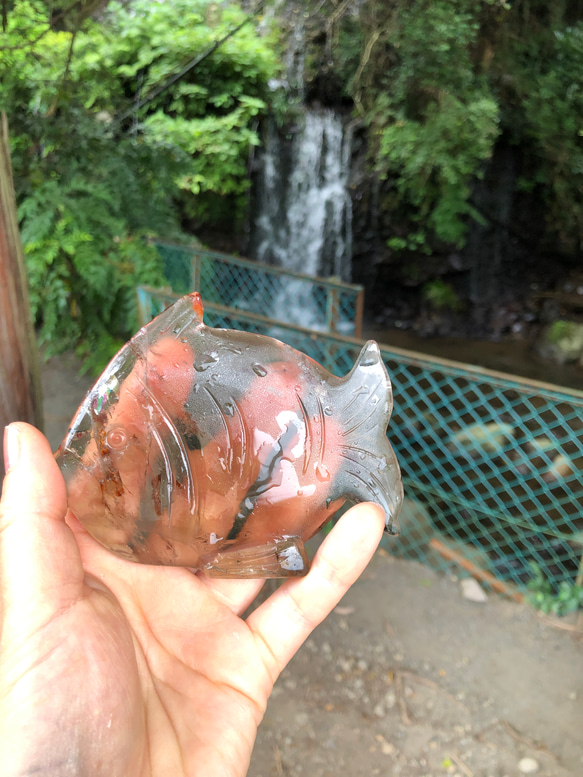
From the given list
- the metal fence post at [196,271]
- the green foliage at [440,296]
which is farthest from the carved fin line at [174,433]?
the green foliage at [440,296]

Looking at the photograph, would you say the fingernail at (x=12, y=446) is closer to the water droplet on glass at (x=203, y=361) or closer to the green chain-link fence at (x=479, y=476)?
the water droplet on glass at (x=203, y=361)

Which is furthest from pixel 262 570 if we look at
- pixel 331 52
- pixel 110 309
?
pixel 331 52

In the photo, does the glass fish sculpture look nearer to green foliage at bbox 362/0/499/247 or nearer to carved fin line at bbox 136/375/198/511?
carved fin line at bbox 136/375/198/511

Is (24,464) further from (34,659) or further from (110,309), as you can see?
(110,309)

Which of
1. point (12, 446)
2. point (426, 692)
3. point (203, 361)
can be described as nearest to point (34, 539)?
point (12, 446)

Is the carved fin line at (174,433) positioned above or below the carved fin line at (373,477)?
above

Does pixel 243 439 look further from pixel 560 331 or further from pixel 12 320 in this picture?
pixel 560 331
